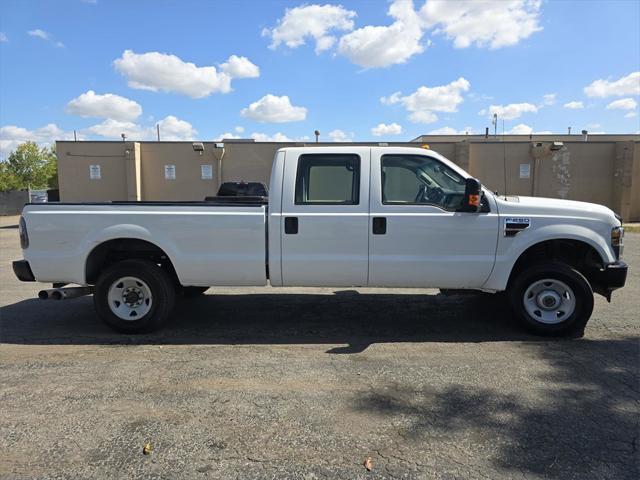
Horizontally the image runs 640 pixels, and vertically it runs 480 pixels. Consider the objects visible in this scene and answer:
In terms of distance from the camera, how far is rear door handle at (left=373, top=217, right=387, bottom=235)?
17.4 ft

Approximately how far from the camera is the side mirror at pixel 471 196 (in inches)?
199

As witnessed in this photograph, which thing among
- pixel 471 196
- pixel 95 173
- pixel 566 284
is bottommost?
pixel 566 284

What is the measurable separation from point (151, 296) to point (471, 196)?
11.7ft

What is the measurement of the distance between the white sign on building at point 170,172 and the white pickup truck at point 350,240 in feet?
61.2

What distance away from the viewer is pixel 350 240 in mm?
5336

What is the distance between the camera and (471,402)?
151 inches

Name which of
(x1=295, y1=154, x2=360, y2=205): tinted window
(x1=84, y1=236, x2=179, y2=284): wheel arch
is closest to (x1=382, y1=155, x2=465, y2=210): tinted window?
(x1=295, y1=154, x2=360, y2=205): tinted window

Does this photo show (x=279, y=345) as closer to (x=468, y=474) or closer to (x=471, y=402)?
(x=471, y=402)

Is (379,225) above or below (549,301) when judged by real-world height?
above

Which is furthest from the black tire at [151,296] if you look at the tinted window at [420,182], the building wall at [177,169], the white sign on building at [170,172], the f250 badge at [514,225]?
the white sign on building at [170,172]

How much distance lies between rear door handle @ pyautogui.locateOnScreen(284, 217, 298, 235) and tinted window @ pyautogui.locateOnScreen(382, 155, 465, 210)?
97 centimetres

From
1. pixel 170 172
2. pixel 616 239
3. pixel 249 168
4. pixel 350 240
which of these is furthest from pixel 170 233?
pixel 170 172

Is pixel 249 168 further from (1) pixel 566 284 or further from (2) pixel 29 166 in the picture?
(2) pixel 29 166

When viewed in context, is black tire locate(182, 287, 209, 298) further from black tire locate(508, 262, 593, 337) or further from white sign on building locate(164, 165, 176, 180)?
white sign on building locate(164, 165, 176, 180)
